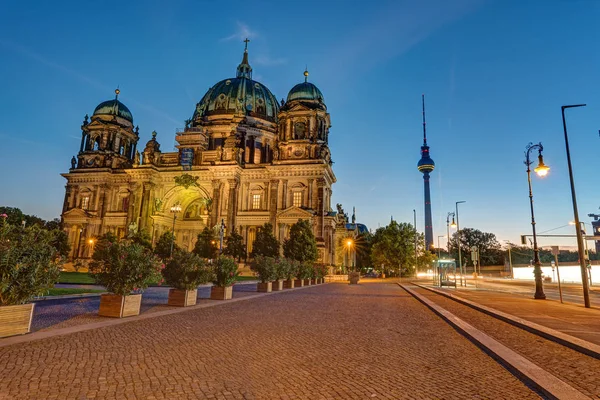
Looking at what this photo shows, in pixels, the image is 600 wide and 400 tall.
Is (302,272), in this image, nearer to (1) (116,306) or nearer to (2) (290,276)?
(2) (290,276)

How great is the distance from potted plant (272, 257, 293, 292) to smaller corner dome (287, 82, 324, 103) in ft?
146

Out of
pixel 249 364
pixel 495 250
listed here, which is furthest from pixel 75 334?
pixel 495 250

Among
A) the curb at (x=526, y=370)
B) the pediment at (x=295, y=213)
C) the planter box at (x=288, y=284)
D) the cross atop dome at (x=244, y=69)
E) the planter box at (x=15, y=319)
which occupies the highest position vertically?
the cross atop dome at (x=244, y=69)

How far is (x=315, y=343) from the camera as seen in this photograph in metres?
7.52

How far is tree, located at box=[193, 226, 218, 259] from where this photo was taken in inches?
2024

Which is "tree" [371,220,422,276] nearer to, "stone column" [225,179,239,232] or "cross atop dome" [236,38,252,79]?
"stone column" [225,179,239,232]

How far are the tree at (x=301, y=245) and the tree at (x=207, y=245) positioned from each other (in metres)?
11.8

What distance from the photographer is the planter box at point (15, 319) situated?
23.5 ft

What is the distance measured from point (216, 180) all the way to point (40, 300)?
153ft

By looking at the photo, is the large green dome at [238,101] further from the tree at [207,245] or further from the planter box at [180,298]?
the planter box at [180,298]

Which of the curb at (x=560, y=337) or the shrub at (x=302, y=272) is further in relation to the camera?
the shrub at (x=302, y=272)

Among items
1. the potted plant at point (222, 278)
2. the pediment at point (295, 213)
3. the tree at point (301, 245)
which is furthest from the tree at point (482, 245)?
the potted plant at point (222, 278)

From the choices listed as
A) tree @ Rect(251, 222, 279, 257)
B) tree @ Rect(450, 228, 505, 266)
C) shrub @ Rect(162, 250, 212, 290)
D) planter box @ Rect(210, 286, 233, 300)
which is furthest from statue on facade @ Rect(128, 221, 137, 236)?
tree @ Rect(450, 228, 505, 266)

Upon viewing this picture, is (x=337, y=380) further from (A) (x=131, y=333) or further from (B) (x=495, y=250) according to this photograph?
(B) (x=495, y=250)
